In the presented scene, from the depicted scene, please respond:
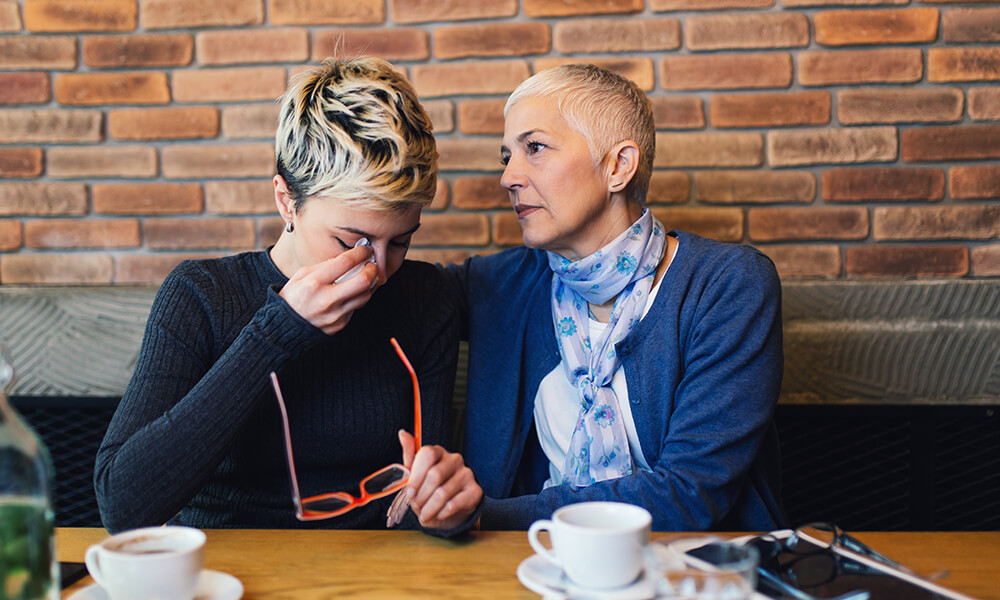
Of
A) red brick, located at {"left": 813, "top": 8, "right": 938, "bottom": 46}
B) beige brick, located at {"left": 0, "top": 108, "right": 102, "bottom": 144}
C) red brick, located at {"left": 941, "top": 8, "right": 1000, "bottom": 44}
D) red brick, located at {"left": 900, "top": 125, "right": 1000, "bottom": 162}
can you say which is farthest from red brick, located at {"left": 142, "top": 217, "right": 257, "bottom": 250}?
red brick, located at {"left": 941, "top": 8, "right": 1000, "bottom": 44}

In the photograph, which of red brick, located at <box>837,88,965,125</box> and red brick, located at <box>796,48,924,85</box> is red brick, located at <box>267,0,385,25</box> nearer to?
red brick, located at <box>796,48,924,85</box>

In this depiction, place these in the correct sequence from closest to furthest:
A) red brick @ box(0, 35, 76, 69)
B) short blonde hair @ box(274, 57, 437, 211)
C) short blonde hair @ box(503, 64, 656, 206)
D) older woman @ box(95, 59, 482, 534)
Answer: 1. older woman @ box(95, 59, 482, 534)
2. short blonde hair @ box(274, 57, 437, 211)
3. short blonde hair @ box(503, 64, 656, 206)
4. red brick @ box(0, 35, 76, 69)

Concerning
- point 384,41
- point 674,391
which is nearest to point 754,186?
point 674,391

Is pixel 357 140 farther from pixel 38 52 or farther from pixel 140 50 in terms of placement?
pixel 38 52

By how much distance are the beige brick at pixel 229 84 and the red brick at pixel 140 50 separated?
0.04m

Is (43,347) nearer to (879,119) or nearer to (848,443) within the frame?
(848,443)

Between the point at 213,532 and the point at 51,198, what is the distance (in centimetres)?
119

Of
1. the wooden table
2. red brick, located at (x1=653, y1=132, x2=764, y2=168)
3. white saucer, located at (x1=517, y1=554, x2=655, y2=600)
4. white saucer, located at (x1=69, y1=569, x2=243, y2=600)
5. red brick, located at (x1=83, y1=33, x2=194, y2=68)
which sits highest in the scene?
red brick, located at (x1=83, y1=33, x2=194, y2=68)

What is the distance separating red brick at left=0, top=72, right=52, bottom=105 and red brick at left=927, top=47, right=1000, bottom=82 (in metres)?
2.00

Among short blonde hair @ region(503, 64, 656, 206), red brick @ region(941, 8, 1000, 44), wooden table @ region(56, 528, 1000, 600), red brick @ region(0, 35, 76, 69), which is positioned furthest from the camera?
red brick @ region(0, 35, 76, 69)

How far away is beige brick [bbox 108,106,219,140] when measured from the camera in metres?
1.74

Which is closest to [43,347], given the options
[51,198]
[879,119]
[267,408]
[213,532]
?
[51,198]

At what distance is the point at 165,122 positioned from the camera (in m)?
1.75

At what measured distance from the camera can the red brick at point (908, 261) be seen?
1.67 metres
